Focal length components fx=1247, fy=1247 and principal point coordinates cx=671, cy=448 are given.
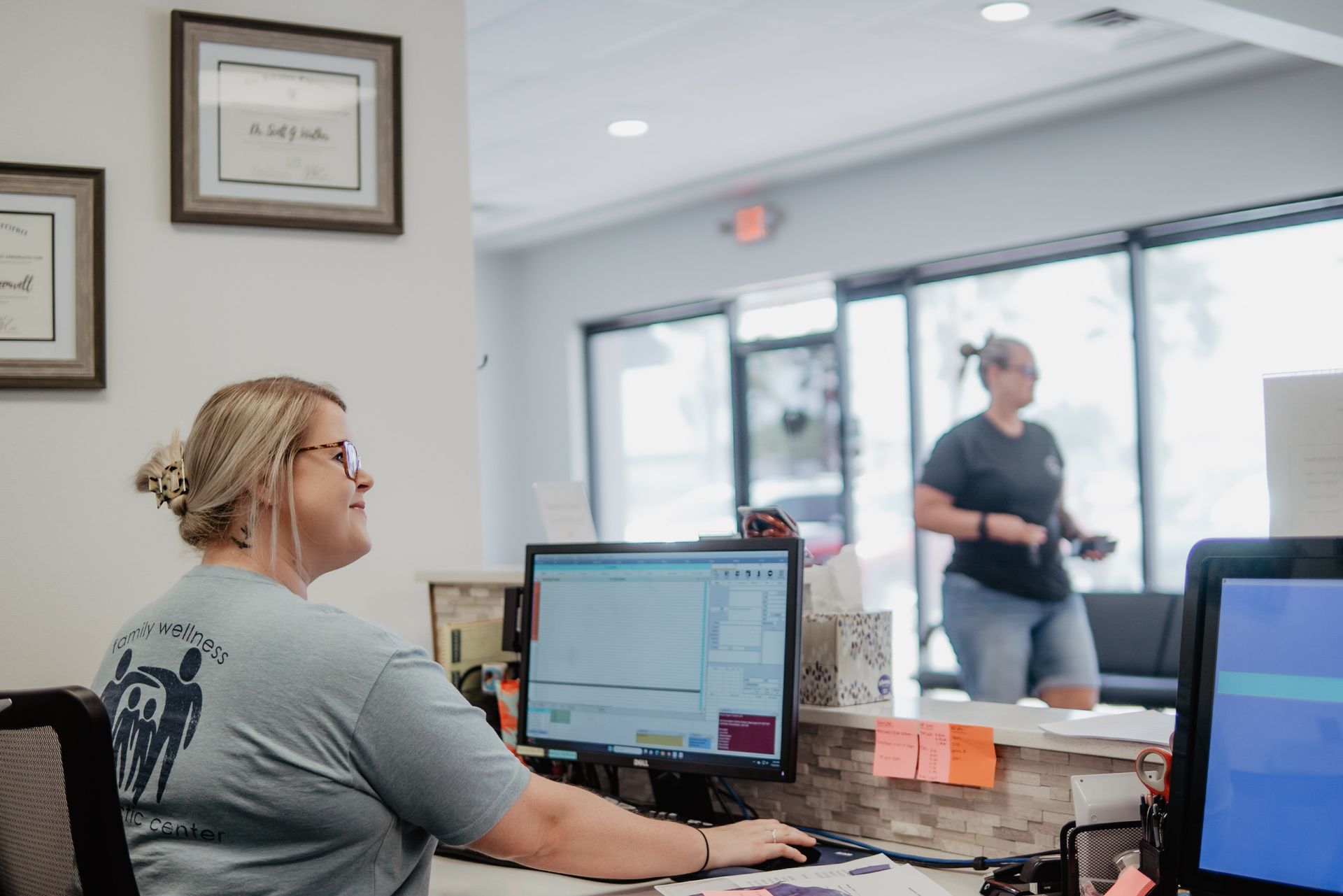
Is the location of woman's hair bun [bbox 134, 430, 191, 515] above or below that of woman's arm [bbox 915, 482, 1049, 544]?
above

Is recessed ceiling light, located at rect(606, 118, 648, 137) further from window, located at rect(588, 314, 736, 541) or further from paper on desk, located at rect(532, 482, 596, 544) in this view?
paper on desk, located at rect(532, 482, 596, 544)

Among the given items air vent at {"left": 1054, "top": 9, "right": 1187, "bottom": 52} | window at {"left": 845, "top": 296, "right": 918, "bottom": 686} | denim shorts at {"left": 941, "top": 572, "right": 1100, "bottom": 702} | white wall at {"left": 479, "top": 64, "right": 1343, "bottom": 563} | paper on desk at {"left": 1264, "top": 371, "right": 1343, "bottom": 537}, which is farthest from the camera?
window at {"left": 845, "top": 296, "right": 918, "bottom": 686}

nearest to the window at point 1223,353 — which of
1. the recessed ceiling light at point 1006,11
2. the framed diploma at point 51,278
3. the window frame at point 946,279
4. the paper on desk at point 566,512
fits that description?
the window frame at point 946,279

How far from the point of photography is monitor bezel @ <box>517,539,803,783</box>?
5.49 feet

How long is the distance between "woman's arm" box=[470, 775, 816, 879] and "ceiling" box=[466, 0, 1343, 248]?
2.67 m

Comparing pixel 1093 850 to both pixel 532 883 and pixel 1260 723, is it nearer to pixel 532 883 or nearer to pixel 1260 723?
pixel 1260 723

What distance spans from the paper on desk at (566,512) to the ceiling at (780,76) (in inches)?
81.4

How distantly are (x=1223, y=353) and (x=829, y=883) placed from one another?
163 inches

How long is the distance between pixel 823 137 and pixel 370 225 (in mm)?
3516

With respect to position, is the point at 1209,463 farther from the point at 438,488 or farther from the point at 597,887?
the point at 597,887

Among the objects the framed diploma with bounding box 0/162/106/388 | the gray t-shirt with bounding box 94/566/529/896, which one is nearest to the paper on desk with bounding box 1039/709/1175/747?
the gray t-shirt with bounding box 94/566/529/896

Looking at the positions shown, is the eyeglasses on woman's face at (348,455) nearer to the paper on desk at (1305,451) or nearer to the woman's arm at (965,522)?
the paper on desk at (1305,451)

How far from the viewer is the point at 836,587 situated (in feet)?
6.19

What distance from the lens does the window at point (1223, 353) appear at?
471 cm
